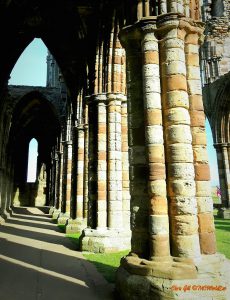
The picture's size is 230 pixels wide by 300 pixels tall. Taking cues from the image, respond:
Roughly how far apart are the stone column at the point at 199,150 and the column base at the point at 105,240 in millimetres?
3421

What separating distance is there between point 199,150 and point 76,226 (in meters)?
7.65

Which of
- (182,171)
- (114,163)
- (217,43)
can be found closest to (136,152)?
(182,171)

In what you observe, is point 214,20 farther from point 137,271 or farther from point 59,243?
point 137,271

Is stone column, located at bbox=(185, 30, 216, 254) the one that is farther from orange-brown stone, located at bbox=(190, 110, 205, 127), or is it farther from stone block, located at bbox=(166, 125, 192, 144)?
stone block, located at bbox=(166, 125, 192, 144)

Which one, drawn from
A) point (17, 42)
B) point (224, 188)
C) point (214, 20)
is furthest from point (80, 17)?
point (214, 20)

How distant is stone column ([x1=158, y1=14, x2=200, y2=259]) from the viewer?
130 inches

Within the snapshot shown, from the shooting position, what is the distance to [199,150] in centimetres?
370

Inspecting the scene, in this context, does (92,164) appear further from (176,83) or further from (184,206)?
(184,206)

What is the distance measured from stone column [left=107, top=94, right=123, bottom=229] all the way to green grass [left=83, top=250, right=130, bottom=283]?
2.76 feet

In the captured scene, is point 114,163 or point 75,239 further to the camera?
point 75,239

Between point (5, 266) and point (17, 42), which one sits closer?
point (5, 266)

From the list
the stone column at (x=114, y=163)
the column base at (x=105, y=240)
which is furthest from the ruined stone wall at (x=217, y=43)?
the column base at (x=105, y=240)

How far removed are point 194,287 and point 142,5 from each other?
3.76 m

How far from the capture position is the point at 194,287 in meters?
2.93
